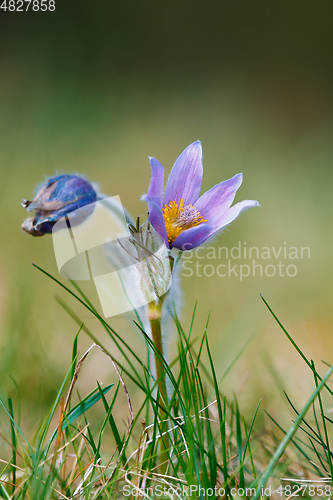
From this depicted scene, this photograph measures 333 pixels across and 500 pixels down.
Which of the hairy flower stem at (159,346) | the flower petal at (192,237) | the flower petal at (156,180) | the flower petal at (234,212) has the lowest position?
the hairy flower stem at (159,346)

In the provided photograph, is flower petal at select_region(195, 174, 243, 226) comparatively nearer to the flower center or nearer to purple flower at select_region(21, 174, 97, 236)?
the flower center

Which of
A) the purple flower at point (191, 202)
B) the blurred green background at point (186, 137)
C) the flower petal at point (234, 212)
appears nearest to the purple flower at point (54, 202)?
the purple flower at point (191, 202)

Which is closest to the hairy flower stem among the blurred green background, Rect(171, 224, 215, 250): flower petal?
Rect(171, 224, 215, 250): flower petal

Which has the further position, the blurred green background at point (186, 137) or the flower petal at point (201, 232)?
the blurred green background at point (186, 137)

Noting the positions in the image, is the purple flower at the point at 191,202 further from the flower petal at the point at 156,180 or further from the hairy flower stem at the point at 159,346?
the hairy flower stem at the point at 159,346

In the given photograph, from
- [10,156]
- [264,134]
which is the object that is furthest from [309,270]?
[10,156]

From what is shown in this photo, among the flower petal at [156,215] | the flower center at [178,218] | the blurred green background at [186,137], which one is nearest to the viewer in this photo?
the flower petal at [156,215]

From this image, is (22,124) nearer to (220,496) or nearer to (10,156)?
(10,156)
